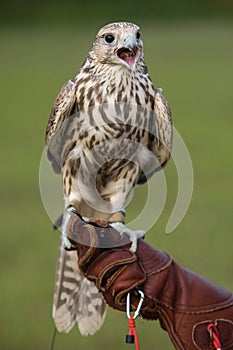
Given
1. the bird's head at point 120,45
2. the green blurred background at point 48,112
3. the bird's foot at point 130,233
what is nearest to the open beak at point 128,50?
the bird's head at point 120,45

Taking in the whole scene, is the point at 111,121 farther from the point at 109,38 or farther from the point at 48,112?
the point at 48,112

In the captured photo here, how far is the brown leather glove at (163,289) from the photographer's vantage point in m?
2.46

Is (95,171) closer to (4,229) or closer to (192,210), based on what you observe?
(4,229)

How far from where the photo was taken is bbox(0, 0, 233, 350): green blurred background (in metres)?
5.05

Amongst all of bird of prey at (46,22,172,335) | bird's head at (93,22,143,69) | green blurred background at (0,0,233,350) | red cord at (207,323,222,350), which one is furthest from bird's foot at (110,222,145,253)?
green blurred background at (0,0,233,350)

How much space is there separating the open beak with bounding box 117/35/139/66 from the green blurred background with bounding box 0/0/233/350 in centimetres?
187

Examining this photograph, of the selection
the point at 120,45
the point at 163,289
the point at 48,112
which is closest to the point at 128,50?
the point at 120,45

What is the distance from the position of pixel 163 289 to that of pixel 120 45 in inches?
26.4

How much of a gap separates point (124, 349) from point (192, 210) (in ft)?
9.28

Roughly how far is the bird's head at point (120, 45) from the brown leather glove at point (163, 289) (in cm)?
51

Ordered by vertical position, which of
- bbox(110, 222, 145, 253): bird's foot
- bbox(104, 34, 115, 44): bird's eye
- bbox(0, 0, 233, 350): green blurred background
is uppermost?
bbox(0, 0, 233, 350): green blurred background

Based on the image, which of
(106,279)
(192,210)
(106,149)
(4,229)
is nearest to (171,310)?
(106,279)

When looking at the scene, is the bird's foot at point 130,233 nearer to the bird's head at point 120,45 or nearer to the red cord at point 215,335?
the red cord at point 215,335

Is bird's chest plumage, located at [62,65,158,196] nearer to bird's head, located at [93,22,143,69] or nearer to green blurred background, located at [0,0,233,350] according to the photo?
bird's head, located at [93,22,143,69]
